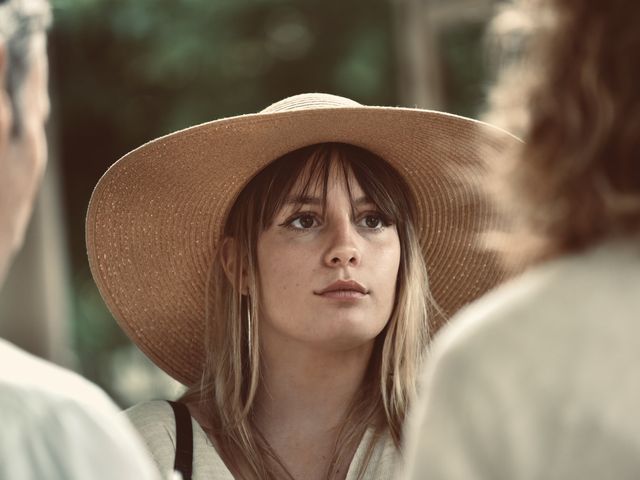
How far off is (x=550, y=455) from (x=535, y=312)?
0.44 feet

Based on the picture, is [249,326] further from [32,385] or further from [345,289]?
[32,385]

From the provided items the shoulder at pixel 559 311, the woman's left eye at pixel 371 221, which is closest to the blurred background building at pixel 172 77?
the woman's left eye at pixel 371 221

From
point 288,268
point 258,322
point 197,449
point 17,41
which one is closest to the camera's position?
point 17,41

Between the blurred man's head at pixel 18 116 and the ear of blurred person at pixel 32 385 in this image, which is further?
the blurred man's head at pixel 18 116

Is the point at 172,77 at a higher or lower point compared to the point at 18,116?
higher

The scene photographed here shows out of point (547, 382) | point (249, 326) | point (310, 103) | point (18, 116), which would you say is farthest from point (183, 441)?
point (547, 382)

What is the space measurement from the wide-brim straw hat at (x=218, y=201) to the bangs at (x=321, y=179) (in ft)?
0.10

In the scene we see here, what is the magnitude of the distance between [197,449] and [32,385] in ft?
5.13

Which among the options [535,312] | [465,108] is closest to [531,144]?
[535,312]

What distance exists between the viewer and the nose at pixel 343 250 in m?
2.87

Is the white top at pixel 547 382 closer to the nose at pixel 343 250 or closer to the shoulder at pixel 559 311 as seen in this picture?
the shoulder at pixel 559 311

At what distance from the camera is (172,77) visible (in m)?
7.61

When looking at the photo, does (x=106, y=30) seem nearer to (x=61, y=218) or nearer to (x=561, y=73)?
(x=61, y=218)

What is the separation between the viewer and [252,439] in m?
2.91
